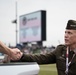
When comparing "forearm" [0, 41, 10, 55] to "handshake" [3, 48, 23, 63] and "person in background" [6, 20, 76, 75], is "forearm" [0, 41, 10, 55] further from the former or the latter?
"person in background" [6, 20, 76, 75]

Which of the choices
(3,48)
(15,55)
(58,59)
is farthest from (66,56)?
(3,48)

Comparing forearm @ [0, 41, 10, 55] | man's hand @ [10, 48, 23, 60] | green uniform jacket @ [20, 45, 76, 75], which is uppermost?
forearm @ [0, 41, 10, 55]

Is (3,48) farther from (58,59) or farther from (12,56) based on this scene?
(58,59)

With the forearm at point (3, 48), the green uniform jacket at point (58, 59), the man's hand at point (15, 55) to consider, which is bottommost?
the green uniform jacket at point (58, 59)

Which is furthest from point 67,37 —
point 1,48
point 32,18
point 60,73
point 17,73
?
point 32,18

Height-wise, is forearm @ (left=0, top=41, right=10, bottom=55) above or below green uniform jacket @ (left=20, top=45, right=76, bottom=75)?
above

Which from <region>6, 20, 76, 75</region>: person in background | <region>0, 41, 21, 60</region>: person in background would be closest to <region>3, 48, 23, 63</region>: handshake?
<region>0, 41, 21, 60</region>: person in background

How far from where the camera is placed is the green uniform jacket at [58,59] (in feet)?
13.2

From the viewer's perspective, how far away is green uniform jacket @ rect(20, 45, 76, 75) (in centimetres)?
402

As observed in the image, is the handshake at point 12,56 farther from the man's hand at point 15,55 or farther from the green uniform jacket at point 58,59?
the green uniform jacket at point 58,59

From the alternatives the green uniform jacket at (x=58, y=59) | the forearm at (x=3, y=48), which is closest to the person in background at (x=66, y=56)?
the green uniform jacket at (x=58, y=59)

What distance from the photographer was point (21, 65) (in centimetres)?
317

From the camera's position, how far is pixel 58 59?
4.27 meters

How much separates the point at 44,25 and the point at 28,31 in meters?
4.42
